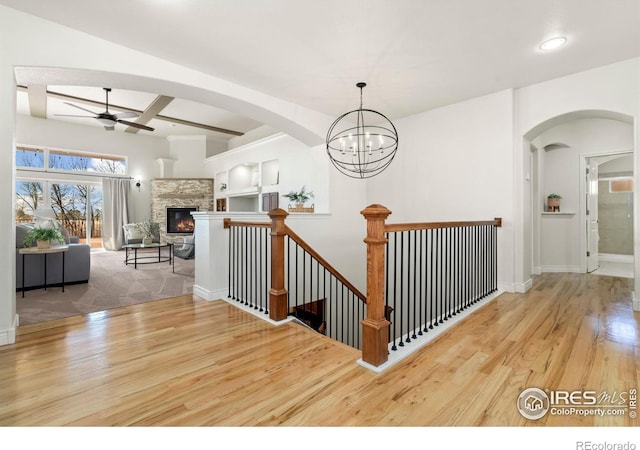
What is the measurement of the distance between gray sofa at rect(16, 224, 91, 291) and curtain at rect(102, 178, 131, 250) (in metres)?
4.36

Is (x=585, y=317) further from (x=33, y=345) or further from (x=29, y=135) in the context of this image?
(x=29, y=135)

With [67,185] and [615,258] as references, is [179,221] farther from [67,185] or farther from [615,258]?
[615,258]

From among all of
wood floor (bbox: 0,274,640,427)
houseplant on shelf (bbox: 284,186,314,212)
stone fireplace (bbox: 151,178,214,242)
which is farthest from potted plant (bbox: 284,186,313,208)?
stone fireplace (bbox: 151,178,214,242)

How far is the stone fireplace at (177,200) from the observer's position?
9.17 metres

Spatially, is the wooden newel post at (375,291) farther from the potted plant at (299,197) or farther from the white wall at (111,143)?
the white wall at (111,143)

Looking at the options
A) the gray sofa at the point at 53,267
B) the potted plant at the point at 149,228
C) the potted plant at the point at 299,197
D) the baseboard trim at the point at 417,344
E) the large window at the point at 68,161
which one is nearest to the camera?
the baseboard trim at the point at 417,344

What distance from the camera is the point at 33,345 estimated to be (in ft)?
7.70

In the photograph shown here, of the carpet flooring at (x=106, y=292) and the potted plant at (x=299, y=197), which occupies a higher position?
the potted plant at (x=299, y=197)

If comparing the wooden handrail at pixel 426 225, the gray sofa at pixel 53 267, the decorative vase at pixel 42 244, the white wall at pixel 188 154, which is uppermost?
the white wall at pixel 188 154

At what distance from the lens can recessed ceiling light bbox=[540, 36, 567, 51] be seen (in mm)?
2830

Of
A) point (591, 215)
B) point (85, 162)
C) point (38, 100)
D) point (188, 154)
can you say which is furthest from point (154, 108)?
point (591, 215)

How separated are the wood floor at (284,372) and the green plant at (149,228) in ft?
18.7

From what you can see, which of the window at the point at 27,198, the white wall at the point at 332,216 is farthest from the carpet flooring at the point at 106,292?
the window at the point at 27,198

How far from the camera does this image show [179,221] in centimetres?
933
